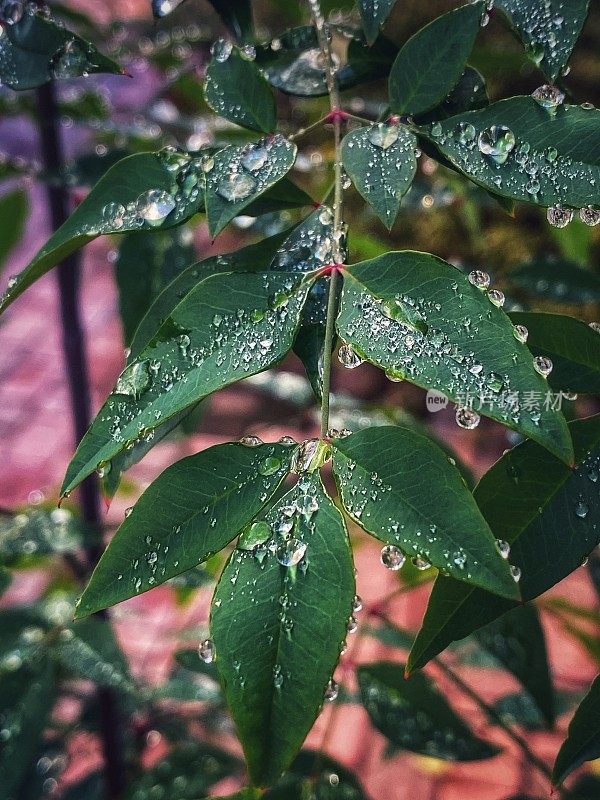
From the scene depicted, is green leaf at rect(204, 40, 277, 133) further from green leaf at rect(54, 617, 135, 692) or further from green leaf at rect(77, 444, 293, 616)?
green leaf at rect(54, 617, 135, 692)

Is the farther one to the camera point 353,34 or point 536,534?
point 353,34

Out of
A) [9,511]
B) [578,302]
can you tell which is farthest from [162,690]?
[578,302]

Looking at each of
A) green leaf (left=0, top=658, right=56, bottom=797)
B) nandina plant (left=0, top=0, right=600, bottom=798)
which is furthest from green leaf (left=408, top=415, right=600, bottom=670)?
green leaf (left=0, top=658, right=56, bottom=797)

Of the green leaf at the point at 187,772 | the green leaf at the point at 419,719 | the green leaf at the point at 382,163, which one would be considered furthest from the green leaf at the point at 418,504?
the green leaf at the point at 187,772

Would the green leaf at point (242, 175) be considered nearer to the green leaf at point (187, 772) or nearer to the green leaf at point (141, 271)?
the green leaf at point (141, 271)

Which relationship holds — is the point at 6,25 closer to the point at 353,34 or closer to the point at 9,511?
the point at 353,34
